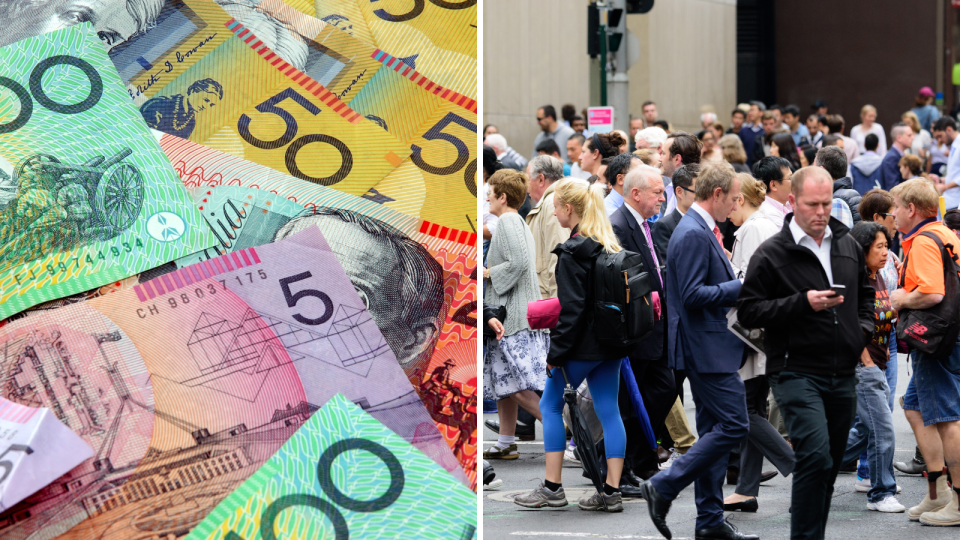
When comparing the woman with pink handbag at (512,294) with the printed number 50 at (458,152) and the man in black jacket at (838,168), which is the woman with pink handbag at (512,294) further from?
the printed number 50 at (458,152)

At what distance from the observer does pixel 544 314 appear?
6105 mm

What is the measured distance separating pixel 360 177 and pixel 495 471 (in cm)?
339

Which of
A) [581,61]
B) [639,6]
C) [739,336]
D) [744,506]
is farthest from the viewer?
[581,61]

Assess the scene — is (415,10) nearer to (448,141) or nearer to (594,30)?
(448,141)

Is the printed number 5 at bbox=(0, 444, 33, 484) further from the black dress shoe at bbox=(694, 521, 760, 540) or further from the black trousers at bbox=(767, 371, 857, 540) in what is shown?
the black dress shoe at bbox=(694, 521, 760, 540)

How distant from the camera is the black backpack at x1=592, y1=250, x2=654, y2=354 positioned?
5.65 meters

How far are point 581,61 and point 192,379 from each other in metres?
16.1

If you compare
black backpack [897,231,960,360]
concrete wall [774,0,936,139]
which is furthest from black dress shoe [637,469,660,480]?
concrete wall [774,0,936,139]

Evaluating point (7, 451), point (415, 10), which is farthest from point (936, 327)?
point (7, 451)

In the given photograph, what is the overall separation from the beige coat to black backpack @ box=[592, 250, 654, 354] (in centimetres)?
185

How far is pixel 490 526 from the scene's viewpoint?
575 cm

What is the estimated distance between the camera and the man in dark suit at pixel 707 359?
5.18 meters

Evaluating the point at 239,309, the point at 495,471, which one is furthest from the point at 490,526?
the point at 239,309

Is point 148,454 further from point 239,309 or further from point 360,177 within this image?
point 360,177
